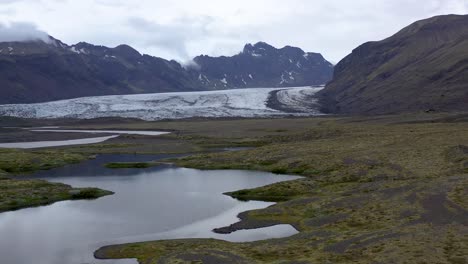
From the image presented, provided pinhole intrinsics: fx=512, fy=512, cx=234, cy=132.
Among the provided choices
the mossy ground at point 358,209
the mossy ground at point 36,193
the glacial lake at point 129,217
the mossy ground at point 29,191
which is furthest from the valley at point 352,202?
the mossy ground at point 36,193

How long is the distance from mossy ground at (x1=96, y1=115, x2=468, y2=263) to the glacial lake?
2.76 meters

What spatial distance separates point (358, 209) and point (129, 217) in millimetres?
21160

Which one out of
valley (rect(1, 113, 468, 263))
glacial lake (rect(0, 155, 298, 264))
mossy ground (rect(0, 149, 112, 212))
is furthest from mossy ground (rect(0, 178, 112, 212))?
valley (rect(1, 113, 468, 263))

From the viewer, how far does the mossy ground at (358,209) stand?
106ft

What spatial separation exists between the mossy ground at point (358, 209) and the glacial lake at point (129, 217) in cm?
276

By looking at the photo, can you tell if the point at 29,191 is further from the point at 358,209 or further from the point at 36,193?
the point at 358,209

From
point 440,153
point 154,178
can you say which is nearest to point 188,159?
point 154,178

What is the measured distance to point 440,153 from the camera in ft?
228

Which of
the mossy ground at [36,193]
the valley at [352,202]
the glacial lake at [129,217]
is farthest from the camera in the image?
the mossy ground at [36,193]

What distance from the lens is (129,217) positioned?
4859cm

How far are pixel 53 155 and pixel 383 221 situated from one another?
7114 centimetres

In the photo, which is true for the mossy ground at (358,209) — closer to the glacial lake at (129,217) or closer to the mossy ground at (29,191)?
the glacial lake at (129,217)

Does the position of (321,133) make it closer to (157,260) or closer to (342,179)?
(342,179)

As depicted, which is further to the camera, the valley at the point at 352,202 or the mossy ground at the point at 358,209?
the valley at the point at 352,202
